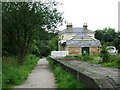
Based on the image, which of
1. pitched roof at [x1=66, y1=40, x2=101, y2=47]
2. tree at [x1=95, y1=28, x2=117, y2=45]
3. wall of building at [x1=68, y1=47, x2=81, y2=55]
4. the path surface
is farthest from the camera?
tree at [x1=95, y1=28, x2=117, y2=45]

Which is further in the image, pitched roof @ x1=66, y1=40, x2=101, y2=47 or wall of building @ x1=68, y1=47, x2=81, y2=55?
pitched roof @ x1=66, y1=40, x2=101, y2=47

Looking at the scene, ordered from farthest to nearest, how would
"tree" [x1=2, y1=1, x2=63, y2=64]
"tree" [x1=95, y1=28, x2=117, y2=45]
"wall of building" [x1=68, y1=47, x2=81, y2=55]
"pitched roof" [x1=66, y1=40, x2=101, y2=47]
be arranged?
1. "tree" [x1=95, y1=28, x2=117, y2=45]
2. "pitched roof" [x1=66, y1=40, x2=101, y2=47]
3. "wall of building" [x1=68, y1=47, x2=81, y2=55]
4. "tree" [x1=2, y1=1, x2=63, y2=64]

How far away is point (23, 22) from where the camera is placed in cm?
3177

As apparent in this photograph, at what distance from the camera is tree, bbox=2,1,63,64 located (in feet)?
101

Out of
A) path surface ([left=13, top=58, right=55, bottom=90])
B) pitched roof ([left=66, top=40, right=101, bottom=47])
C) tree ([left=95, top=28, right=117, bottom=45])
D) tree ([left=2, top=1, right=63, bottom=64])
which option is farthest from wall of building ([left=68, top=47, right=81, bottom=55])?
path surface ([left=13, top=58, right=55, bottom=90])

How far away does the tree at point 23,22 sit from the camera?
101ft

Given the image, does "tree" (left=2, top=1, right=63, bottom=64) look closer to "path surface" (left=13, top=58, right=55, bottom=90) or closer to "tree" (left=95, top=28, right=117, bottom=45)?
"path surface" (left=13, top=58, right=55, bottom=90)

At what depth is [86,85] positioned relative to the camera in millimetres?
10969

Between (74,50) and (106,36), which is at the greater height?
(106,36)

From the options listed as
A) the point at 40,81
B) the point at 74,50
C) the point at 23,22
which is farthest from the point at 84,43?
the point at 40,81

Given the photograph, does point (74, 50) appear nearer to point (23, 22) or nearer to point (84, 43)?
point (84, 43)

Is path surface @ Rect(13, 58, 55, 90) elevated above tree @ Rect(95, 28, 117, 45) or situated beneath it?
A: situated beneath

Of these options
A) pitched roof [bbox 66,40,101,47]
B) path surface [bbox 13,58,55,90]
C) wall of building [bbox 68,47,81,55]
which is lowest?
path surface [bbox 13,58,55,90]

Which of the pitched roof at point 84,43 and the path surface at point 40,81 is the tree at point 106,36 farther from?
the path surface at point 40,81
